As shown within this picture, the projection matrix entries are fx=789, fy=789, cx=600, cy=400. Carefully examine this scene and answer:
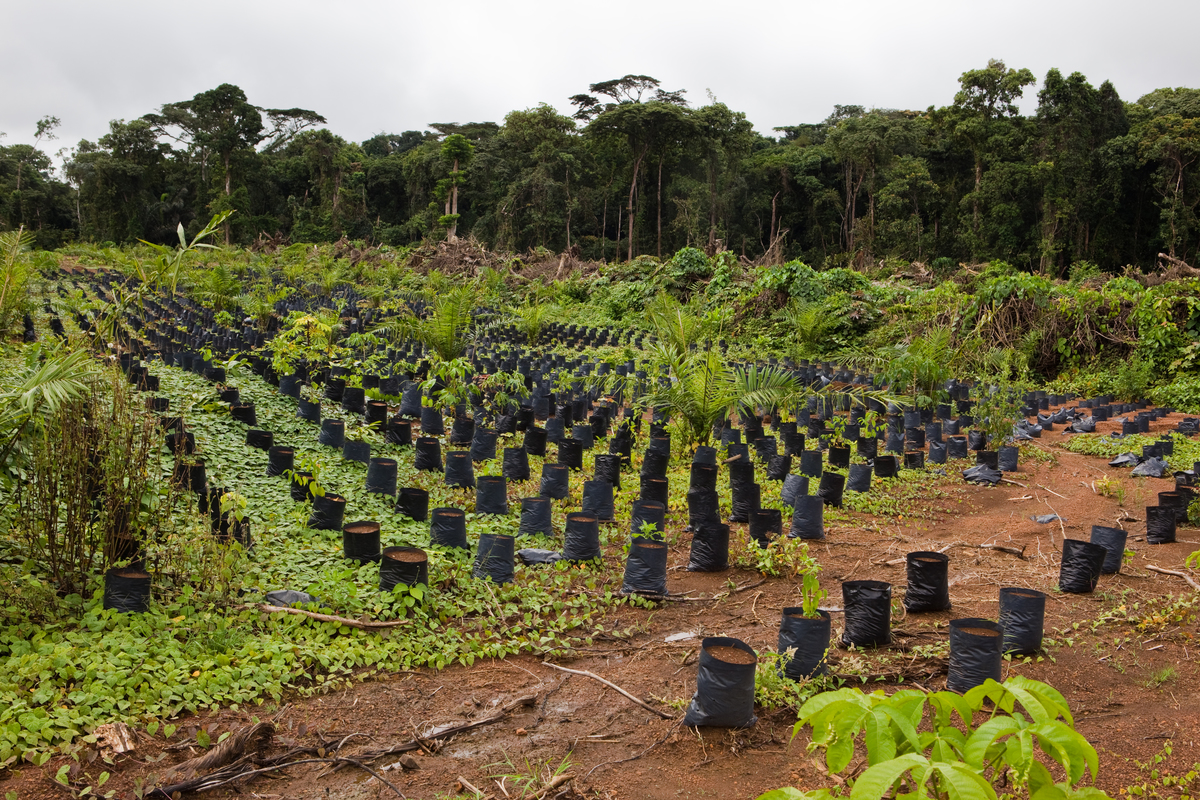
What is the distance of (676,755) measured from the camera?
90.3 inches

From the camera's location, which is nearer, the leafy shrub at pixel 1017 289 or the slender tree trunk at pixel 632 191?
the leafy shrub at pixel 1017 289

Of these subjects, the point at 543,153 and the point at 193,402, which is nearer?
the point at 193,402

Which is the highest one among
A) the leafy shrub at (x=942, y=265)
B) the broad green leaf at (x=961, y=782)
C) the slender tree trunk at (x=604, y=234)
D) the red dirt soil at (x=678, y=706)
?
the slender tree trunk at (x=604, y=234)

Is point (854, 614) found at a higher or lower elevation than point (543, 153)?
lower

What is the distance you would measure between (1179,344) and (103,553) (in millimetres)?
11824

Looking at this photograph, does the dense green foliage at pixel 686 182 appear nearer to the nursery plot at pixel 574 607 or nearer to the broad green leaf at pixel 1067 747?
the nursery plot at pixel 574 607

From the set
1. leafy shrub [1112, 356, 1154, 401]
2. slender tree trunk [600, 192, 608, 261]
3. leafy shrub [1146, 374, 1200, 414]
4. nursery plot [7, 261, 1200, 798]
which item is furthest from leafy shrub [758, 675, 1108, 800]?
slender tree trunk [600, 192, 608, 261]

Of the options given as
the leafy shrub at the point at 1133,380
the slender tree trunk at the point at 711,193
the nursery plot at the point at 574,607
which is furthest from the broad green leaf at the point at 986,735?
the slender tree trunk at the point at 711,193

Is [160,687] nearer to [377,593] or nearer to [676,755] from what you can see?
[377,593]

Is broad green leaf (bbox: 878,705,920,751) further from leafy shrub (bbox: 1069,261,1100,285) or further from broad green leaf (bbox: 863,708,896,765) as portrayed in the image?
leafy shrub (bbox: 1069,261,1100,285)

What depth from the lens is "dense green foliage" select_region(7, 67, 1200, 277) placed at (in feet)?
69.4

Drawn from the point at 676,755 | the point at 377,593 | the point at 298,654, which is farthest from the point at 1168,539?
the point at 298,654

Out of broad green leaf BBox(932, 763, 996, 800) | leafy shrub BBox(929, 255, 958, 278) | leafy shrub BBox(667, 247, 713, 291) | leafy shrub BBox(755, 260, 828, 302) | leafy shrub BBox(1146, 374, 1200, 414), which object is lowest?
leafy shrub BBox(1146, 374, 1200, 414)

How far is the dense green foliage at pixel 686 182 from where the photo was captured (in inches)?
832
